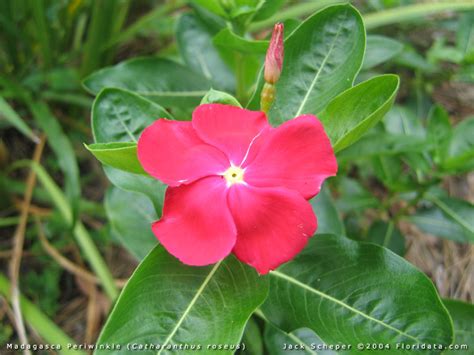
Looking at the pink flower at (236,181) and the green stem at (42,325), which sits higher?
the pink flower at (236,181)

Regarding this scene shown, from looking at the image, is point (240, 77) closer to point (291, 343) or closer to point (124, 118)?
point (124, 118)

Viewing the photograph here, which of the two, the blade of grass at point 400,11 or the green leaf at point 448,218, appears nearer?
the green leaf at point 448,218

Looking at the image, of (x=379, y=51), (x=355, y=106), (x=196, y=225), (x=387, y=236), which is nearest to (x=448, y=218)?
(x=387, y=236)

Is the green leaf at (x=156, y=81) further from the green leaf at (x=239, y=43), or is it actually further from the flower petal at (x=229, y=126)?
the flower petal at (x=229, y=126)

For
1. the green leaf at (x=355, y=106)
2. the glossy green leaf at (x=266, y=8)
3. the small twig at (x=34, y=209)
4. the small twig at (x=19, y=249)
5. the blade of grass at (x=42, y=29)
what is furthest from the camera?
the small twig at (x=34, y=209)

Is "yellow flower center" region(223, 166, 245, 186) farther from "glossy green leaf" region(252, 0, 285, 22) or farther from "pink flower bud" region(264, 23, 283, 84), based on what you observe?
"glossy green leaf" region(252, 0, 285, 22)

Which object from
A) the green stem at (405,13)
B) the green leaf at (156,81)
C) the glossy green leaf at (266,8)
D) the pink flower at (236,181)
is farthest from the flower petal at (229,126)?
the green stem at (405,13)

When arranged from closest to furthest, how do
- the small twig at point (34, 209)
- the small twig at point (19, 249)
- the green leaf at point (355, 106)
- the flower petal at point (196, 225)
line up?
the flower petal at point (196, 225) < the green leaf at point (355, 106) < the small twig at point (19, 249) < the small twig at point (34, 209)
